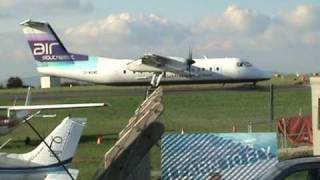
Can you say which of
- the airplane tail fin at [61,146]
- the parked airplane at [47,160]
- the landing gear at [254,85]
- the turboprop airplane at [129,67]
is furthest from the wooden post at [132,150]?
the turboprop airplane at [129,67]

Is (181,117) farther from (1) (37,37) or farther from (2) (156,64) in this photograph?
(1) (37,37)

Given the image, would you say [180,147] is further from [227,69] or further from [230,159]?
[227,69]

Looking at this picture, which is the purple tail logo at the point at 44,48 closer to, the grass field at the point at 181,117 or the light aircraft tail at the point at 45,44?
the light aircraft tail at the point at 45,44

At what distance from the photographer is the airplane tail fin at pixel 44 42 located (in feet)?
213

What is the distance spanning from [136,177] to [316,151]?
9244mm

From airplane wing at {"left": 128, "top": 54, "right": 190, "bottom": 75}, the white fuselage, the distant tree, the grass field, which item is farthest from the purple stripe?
the distant tree

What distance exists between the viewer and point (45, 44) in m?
65.3

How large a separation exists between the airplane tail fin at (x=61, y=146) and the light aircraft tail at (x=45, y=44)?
52.1 meters

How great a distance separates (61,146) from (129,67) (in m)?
50.0

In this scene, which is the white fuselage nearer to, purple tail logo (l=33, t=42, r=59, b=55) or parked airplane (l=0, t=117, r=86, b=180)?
purple tail logo (l=33, t=42, r=59, b=55)

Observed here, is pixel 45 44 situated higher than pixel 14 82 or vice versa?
pixel 45 44

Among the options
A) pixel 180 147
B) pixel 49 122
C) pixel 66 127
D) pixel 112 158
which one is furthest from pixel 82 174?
pixel 49 122

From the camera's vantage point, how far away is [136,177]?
5250 mm

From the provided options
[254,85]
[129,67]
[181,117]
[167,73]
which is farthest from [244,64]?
[181,117]
